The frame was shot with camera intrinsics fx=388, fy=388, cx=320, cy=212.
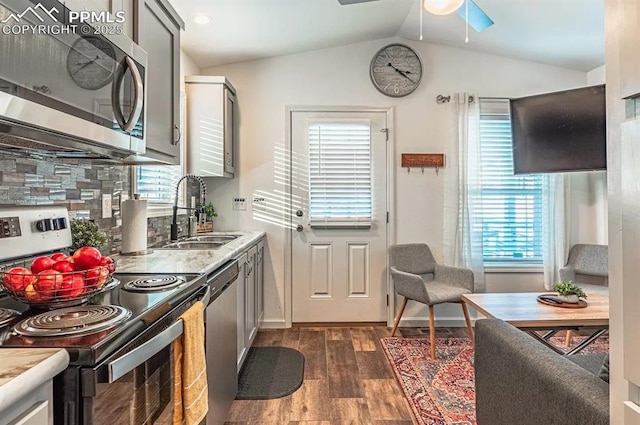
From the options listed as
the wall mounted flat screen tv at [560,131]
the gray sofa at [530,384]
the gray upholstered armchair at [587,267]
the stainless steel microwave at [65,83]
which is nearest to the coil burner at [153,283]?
the stainless steel microwave at [65,83]

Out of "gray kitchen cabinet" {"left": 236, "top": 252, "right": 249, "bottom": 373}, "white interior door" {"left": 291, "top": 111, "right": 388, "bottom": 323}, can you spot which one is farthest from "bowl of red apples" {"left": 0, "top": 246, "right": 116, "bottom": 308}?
"white interior door" {"left": 291, "top": 111, "right": 388, "bottom": 323}

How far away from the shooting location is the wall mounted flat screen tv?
3.20 metres

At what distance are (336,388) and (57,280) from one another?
2007 millimetres

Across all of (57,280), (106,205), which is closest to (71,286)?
(57,280)

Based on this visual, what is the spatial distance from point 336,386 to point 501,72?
338 centimetres

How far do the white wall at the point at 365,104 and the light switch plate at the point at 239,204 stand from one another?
45mm

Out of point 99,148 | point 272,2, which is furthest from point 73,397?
point 272,2

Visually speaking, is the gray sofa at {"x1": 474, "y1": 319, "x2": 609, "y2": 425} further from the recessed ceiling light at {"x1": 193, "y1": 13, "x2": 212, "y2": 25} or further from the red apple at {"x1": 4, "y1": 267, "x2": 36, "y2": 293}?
the recessed ceiling light at {"x1": 193, "y1": 13, "x2": 212, "y2": 25}

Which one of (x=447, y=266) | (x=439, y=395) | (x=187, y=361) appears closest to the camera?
(x=187, y=361)

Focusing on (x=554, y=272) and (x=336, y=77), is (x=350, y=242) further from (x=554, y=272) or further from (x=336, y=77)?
(x=554, y=272)

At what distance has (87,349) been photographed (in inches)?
33.7

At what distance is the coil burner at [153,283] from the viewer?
140 cm

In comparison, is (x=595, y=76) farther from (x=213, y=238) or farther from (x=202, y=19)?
(x=213, y=238)

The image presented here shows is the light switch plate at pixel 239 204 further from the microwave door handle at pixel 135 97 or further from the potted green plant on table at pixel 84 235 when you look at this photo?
the microwave door handle at pixel 135 97
